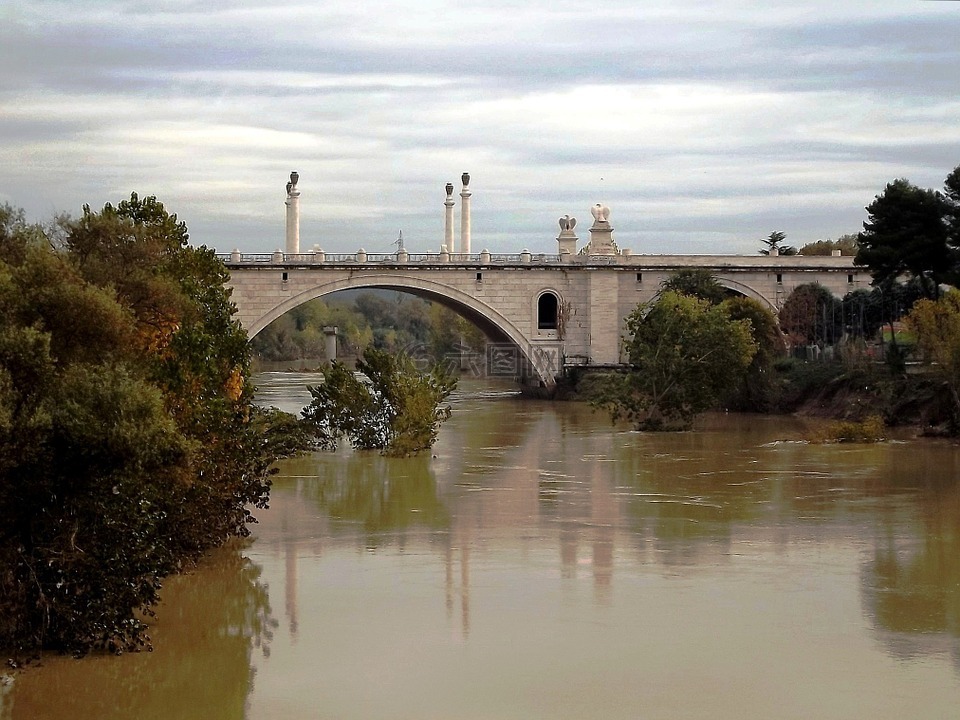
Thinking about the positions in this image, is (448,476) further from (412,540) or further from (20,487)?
(20,487)

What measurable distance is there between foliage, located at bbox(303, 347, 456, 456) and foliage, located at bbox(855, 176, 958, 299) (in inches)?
556

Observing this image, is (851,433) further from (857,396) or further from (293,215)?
(293,215)

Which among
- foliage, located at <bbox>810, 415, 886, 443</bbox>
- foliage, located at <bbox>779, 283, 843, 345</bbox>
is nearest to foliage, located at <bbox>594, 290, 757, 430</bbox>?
foliage, located at <bbox>810, 415, 886, 443</bbox>

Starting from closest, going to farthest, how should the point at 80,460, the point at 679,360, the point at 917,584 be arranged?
the point at 80,460 → the point at 917,584 → the point at 679,360

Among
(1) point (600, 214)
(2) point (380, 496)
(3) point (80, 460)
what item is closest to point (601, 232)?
(1) point (600, 214)

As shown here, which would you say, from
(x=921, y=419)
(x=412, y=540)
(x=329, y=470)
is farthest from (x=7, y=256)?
(x=921, y=419)

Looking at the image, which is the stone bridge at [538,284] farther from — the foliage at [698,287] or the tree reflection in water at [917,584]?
the tree reflection in water at [917,584]

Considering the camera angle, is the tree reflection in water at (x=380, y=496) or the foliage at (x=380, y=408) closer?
the tree reflection in water at (x=380, y=496)

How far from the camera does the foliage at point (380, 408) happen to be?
2716 cm

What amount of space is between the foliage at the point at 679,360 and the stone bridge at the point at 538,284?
57.9 ft

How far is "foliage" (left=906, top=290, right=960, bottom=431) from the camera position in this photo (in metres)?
29.3

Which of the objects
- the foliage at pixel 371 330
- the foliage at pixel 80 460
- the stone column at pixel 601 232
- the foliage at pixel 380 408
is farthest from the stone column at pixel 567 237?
the foliage at pixel 80 460

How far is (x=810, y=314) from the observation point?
50.9 metres

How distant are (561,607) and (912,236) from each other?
25.2 metres
